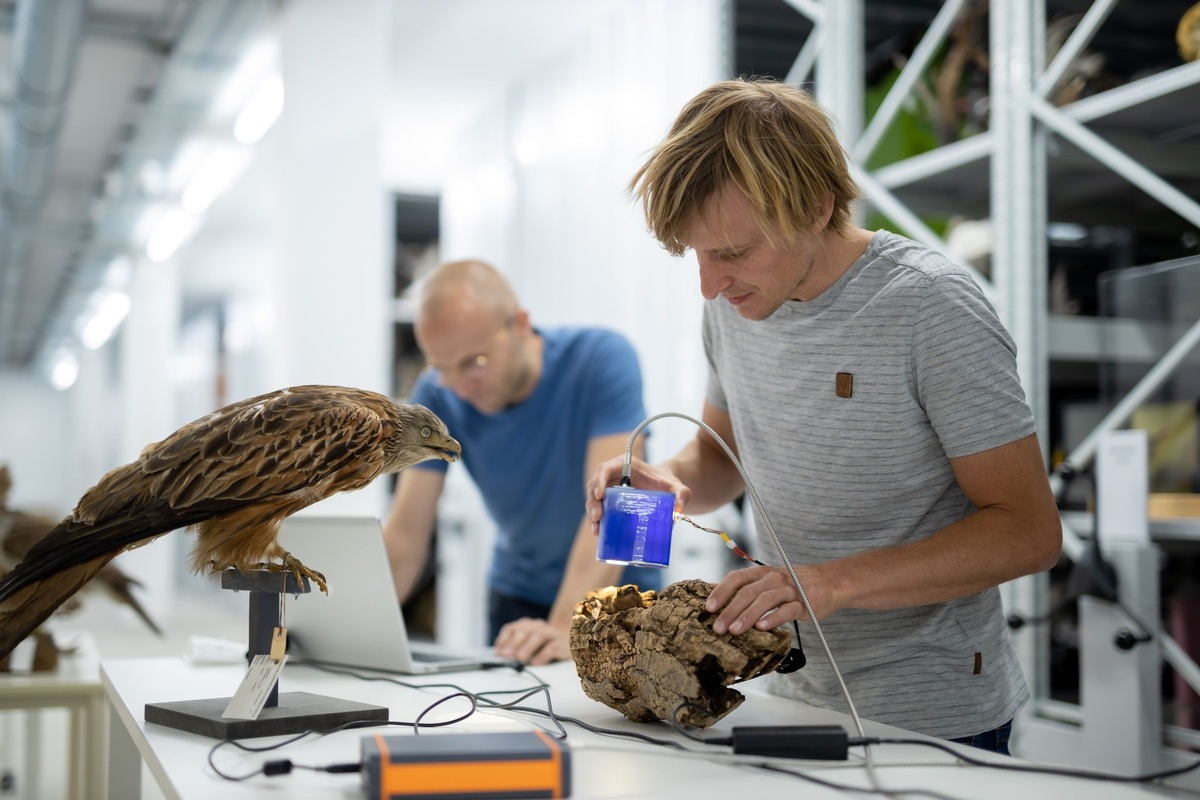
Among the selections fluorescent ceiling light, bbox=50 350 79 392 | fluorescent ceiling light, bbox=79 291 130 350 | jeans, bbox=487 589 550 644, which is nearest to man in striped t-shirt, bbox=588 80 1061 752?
jeans, bbox=487 589 550 644

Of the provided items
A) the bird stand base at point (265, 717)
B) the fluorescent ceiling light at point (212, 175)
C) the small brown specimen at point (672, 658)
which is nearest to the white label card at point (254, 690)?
the bird stand base at point (265, 717)

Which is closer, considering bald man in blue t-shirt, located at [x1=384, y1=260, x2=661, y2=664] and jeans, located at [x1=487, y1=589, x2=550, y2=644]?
bald man in blue t-shirt, located at [x1=384, y1=260, x2=661, y2=664]

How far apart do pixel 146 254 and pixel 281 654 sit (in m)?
9.59

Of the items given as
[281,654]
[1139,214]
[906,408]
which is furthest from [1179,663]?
[281,654]

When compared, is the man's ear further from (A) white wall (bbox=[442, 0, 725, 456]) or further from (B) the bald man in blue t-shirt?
(A) white wall (bbox=[442, 0, 725, 456])

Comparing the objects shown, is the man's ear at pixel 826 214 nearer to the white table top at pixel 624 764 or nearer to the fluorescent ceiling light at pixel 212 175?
the white table top at pixel 624 764

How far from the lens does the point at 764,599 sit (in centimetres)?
129

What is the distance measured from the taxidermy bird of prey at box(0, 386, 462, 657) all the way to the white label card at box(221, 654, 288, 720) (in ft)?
0.44

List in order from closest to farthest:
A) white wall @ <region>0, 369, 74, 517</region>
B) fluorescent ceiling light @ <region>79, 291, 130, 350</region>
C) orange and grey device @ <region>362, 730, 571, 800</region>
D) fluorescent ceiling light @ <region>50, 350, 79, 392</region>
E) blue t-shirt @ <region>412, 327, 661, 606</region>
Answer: orange and grey device @ <region>362, 730, 571, 800</region> → blue t-shirt @ <region>412, 327, 661, 606</region> → fluorescent ceiling light @ <region>79, 291, 130, 350</region> → fluorescent ceiling light @ <region>50, 350, 79, 392</region> → white wall @ <region>0, 369, 74, 517</region>

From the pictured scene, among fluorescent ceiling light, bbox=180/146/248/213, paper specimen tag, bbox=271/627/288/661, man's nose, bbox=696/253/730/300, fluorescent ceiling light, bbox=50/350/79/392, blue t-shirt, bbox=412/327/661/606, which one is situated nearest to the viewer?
paper specimen tag, bbox=271/627/288/661

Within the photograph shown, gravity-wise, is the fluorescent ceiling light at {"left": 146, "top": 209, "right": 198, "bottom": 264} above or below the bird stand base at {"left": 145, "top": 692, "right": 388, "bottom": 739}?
above

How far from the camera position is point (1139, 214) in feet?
8.03

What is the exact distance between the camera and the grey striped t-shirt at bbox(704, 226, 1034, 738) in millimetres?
1434

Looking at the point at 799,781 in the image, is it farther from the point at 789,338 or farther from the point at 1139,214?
the point at 1139,214
